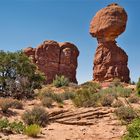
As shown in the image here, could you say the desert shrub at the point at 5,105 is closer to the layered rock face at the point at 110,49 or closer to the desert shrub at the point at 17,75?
the desert shrub at the point at 17,75

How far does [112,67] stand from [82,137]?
28945mm

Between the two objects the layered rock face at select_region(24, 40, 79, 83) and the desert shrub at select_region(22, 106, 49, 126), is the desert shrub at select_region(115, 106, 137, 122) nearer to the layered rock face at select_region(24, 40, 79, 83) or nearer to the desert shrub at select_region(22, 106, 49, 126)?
the desert shrub at select_region(22, 106, 49, 126)

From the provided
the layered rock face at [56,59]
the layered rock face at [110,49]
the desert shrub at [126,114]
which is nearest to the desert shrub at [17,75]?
the desert shrub at [126,114]

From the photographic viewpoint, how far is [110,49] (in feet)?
136

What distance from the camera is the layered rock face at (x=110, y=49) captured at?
40688mm

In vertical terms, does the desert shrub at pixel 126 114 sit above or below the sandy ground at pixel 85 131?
above

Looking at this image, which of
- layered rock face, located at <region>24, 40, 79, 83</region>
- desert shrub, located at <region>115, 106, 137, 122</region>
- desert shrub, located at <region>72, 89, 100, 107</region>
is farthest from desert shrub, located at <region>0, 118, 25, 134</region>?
layered rock face, located at <region>24, 40, 79, 83</region>

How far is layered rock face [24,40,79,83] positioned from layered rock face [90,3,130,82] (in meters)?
7.86

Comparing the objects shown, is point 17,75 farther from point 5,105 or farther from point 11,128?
point 11,128

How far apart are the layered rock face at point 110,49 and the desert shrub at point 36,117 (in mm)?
25627

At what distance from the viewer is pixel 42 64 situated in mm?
50125

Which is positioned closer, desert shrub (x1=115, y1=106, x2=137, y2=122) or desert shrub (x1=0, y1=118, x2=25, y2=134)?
desert shrub (x1=0, y1=118, x2=25, y2=134)

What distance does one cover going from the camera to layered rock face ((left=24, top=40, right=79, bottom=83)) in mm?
49562

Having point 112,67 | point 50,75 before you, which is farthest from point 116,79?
point 50,75
